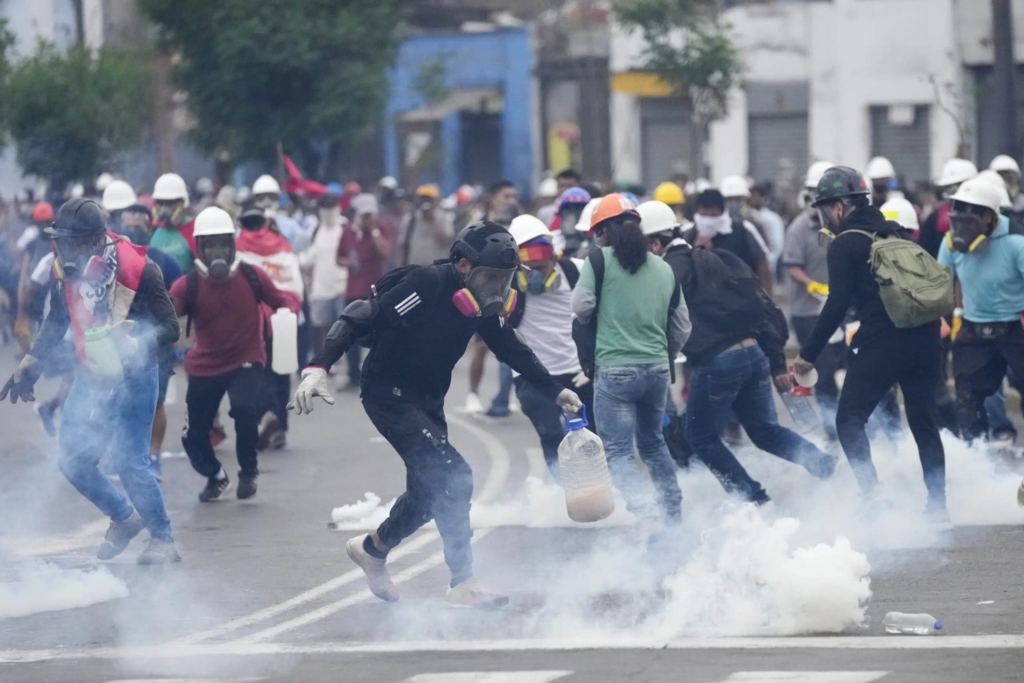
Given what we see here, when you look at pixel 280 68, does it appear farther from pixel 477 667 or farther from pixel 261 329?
pixel 477 667

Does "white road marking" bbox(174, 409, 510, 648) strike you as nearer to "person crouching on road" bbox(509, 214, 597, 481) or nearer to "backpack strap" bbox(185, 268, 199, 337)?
"person crouching on road" bbox(509, 214, 597, 481)

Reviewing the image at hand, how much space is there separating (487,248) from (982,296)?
3.89 m

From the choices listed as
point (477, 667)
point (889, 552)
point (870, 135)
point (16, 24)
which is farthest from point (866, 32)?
point (477, 667)

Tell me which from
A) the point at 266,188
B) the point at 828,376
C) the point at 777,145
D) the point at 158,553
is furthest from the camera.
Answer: the point at 777,145

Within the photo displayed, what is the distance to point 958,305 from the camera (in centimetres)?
1027

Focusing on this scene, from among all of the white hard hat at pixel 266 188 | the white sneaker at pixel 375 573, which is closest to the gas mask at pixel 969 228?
the white sneaker at pixel 375 573

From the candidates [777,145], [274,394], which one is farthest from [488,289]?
[777,145]

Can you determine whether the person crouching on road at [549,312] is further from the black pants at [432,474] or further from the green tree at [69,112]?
the green tree at [69,112]

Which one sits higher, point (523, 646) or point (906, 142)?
point (906, 142)

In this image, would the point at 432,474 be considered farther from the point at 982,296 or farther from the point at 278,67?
the point at 278,67

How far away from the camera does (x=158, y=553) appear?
8.31m

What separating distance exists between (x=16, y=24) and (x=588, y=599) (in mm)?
30779

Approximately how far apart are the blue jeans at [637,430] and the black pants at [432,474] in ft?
4.68

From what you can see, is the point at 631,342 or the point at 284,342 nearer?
the point at 631,342
